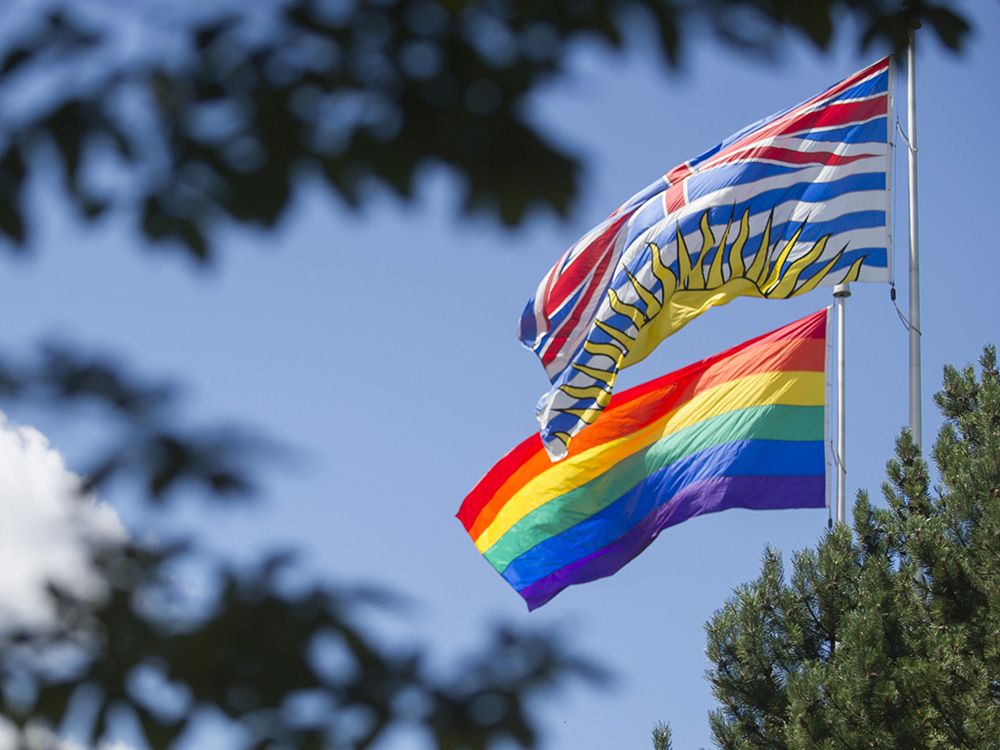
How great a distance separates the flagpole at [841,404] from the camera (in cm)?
A: 1317

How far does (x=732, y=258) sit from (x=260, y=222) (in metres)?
11.9

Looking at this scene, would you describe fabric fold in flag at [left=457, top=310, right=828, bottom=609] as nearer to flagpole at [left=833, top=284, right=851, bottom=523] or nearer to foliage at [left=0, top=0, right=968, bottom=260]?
flagpole at [left=833, top=284, right=851, bottom=523]

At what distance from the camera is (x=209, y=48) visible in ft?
6.27

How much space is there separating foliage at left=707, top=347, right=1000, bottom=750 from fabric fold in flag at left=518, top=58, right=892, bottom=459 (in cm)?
167

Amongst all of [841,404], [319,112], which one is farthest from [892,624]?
[319,112]

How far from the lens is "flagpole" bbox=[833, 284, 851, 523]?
1317 cm

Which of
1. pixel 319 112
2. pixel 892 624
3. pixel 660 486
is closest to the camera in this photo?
pixel 319 112

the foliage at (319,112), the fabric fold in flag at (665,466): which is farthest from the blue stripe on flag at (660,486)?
the foliage at (319,112)

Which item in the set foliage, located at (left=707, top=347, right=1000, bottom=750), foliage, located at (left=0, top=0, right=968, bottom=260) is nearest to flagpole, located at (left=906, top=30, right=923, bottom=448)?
foliage, located at (left=707, top=347, right=1000, bottom=750)

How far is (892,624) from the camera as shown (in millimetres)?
11492

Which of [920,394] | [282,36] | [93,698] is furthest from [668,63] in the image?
[920,394]

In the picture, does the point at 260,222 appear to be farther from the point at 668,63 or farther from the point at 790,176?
the point at 790,176

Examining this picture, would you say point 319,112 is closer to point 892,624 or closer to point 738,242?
point 892,624

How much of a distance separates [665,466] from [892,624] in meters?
3.23
